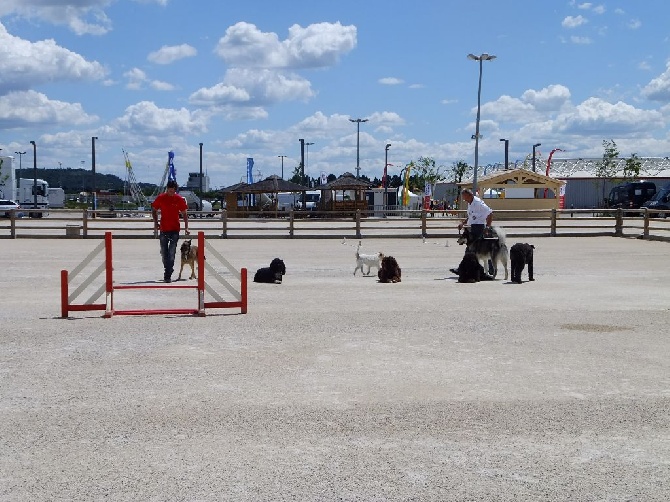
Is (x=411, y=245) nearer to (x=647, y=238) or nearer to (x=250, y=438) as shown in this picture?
(x=647, y=238)

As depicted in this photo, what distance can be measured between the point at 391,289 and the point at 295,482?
365 inches

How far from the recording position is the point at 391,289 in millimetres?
14047

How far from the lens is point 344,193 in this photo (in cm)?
5781

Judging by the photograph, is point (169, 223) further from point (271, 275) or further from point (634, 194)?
point (634, 194)

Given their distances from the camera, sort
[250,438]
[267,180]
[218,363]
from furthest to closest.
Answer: [267,180] → [218,363] → [250,438]

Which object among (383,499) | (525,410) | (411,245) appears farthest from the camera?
(411,245)

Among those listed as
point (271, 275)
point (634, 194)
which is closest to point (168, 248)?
point (271, 275)

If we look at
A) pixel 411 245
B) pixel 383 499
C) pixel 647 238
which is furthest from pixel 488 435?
pixel 647 238

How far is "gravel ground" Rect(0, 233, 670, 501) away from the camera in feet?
16.1

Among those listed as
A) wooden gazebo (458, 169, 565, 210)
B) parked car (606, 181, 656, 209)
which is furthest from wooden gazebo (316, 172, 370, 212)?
parked car (606, 181, 656, 209)

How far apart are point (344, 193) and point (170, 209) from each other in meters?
43.0

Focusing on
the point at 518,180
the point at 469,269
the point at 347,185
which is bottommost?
the point at 469,269

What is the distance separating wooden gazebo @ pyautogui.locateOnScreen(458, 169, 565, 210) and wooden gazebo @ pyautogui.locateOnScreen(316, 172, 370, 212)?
6.90m

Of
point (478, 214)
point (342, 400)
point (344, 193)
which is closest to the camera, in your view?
point (342, 400)
